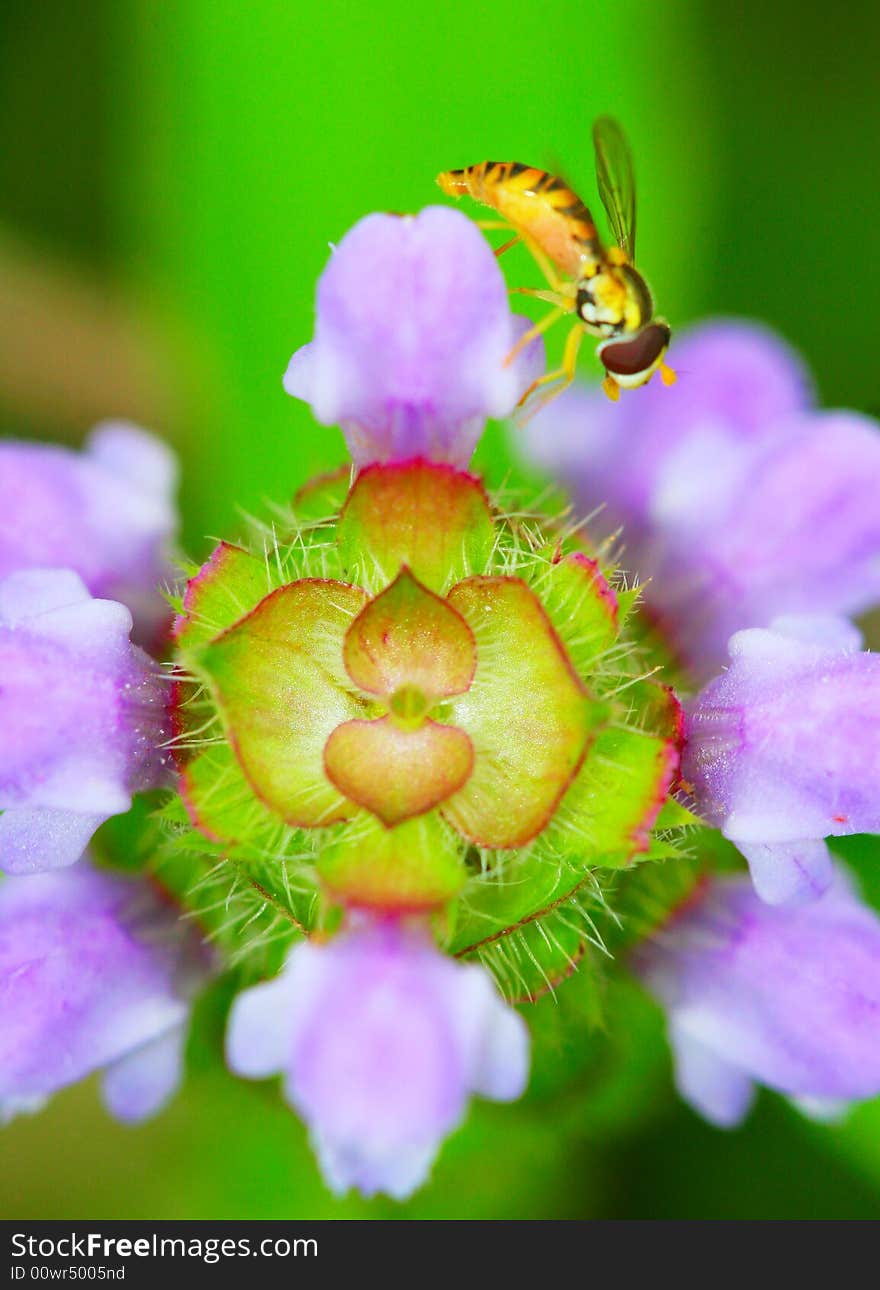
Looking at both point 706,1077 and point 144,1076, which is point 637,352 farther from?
point 144,1076

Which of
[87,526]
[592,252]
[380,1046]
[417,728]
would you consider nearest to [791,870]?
[417,728]

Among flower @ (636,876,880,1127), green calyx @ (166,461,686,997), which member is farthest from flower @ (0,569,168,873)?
flower @ (636,876,880,1127)

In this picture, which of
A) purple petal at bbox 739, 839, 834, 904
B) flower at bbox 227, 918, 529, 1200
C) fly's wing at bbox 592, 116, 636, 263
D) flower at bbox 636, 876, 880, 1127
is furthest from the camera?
fly's wing at bbox 592, 116, 636, 263

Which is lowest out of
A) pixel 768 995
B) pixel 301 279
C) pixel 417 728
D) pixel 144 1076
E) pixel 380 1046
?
pixel 144 1076

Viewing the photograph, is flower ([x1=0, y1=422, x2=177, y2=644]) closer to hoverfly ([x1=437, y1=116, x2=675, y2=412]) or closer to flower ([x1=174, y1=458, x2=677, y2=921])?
flower ([x1=174, y1=458, x2=677, y2=921])

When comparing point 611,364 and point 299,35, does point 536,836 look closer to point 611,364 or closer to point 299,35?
point 611,364

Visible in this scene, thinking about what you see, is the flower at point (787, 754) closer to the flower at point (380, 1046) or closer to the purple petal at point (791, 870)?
the purple petal at point (791, 870)

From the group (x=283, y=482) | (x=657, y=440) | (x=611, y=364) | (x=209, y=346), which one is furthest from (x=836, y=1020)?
(x=209, y=346)
